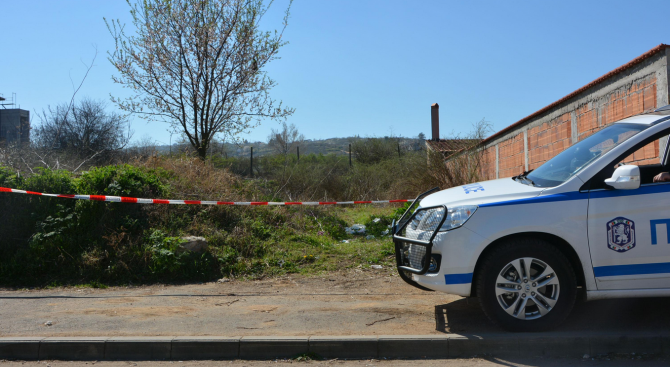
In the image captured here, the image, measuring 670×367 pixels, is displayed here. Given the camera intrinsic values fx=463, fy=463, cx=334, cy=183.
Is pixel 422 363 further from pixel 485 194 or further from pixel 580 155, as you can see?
pixel 580 155

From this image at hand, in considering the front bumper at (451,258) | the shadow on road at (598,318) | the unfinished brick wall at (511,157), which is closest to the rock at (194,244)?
the shadow on road at (598,318)

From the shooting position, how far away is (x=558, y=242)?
14.2 ft

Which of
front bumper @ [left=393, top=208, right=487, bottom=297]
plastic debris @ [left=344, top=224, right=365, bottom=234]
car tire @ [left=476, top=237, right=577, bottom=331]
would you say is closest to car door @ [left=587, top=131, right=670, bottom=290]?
car tire @ [left=476, top=237, right=577, bottom=331]

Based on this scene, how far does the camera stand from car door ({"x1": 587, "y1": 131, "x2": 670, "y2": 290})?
4.12 metres

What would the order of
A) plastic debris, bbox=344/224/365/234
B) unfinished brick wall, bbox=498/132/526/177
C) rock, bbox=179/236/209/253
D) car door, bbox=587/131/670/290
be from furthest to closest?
1. unfinished brick wall, bbox=498/132/526/177
2. plastic debris, bbox=344/224/365/234
3. rock, bbox=179/236/209/253
4. car door, bbox=587/131/670/290

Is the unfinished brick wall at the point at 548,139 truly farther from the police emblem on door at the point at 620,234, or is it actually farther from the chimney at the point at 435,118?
the chimney at the point at 435,118

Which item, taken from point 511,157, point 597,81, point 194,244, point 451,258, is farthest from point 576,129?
point 194,244

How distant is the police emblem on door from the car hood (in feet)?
2.22

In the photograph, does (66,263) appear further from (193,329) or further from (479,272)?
(479,272)

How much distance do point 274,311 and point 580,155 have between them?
3.88m

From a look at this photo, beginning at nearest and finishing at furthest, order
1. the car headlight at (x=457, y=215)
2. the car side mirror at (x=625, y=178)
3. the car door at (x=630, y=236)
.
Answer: the car side mirror at (x=625, y=178), the car door at (x=630, y=236), the car headlight at (x=457, y=215)

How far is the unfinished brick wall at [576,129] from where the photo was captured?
23.1ft

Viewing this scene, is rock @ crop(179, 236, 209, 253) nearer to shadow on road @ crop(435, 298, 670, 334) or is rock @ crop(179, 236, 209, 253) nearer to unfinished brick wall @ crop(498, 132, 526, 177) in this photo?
shadow on road @ crop(435, 298, 670, 334)

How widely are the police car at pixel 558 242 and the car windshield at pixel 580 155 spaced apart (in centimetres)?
4
